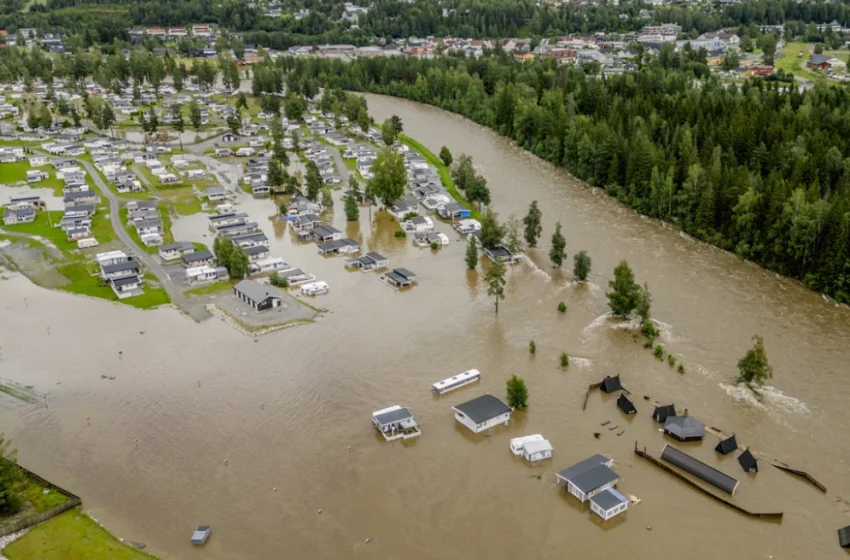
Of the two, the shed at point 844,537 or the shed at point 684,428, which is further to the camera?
the shed at point 684,428

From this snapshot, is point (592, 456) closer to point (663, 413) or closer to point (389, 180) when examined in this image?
point (663, 413)

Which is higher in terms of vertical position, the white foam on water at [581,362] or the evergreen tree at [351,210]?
the evergreen tree at [351,210]

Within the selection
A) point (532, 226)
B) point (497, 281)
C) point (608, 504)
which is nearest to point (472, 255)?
point (532, 226)

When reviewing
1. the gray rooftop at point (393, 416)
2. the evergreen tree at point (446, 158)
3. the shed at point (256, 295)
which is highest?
the evergreen tree at point (446, 158)

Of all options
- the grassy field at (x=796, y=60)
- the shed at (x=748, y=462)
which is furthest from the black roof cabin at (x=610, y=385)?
the grassy field at (x=796, y=60)

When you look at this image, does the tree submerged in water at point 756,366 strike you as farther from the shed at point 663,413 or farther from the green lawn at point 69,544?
the green lawn at point 69,544

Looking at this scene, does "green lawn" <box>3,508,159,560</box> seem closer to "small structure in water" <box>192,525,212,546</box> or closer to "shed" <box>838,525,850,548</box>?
"small structure in water" <box>192,525,212,546</box>
